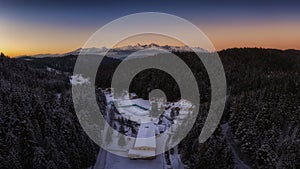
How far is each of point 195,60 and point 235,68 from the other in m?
21.5

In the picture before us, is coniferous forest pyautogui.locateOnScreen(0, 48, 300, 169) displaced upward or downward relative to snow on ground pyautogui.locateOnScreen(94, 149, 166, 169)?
upward

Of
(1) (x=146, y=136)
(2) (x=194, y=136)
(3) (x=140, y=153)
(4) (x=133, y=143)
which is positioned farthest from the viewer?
(1) (x=146, y=136)

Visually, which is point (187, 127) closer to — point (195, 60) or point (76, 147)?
point (76, 147)

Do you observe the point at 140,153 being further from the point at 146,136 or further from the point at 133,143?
the point at 146,136

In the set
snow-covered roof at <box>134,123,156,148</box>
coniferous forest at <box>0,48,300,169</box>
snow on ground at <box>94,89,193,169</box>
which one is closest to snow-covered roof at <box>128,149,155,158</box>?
snow on ground at <box>94,89,193,169</box>

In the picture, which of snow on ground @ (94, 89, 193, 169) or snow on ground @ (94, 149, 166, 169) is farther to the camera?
snow on ground @ (94, 89, 193, 169)

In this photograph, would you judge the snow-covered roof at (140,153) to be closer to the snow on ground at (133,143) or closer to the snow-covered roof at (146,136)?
the snow on ground at (133,143)

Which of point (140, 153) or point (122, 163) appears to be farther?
point (140, 153)

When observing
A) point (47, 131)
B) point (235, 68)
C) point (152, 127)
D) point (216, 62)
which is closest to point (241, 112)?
point (152, 127)

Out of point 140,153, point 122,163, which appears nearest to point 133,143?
point 140,153

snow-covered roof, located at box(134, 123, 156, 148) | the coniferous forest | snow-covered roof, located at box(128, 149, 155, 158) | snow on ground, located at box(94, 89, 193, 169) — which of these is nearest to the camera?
the coniferous forest

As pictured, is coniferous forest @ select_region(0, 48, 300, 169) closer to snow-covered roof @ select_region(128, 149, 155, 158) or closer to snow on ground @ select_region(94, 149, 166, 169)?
snow on ground @ select_region(94, 149, 166, 169)

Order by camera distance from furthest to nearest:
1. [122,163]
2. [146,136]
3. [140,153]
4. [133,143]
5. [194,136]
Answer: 1. [146,136]
2. [133,143]
3. [194,136]
4. [140,153]
5. [122,163]

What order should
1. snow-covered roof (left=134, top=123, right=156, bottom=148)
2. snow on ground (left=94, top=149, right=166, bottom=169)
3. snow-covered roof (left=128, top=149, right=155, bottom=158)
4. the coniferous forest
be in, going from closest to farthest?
the coniferous forest → snow on ground (left=94, top=149, right=166, bottom=169) → snow-covered roof (left=128, top=149, right=155, bottom=158) → snow-covered roof (left=134, top=123, right=156, bottom=148)
